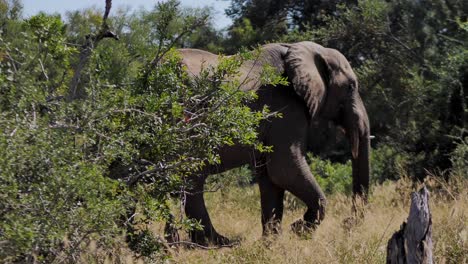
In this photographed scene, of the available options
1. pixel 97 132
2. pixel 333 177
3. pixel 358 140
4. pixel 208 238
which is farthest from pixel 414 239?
pixel 333 177

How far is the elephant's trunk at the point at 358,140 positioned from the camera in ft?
36.7

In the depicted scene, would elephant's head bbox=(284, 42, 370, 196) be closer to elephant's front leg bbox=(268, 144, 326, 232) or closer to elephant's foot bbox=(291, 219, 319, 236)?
elephant's front leg bbox=(268, 144, 326, 232)

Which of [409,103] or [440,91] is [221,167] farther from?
[409,103]

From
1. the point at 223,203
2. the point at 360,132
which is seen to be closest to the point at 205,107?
the point at 360,132

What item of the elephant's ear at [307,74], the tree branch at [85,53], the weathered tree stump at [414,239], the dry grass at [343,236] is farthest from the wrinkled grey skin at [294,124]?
the weathered tree stump at [414,239]

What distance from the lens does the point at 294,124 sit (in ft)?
33.8

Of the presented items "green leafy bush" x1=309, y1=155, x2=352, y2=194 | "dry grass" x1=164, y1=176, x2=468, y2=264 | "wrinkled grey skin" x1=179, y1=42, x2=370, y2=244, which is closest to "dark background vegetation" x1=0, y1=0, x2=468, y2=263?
"dry grass" x1=164, y1=176, x2=468, y2=264

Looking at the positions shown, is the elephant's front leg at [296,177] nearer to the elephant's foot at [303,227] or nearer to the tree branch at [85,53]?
the elephant's foot at [303,227]

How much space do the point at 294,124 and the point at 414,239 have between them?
4386 mm

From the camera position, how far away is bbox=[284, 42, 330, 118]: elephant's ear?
10.3m

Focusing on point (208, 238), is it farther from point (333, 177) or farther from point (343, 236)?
point (333, 177)

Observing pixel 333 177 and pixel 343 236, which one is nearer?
pixel 343 236

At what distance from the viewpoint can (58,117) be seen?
19.3ft

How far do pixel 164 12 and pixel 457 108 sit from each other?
7.68 m
